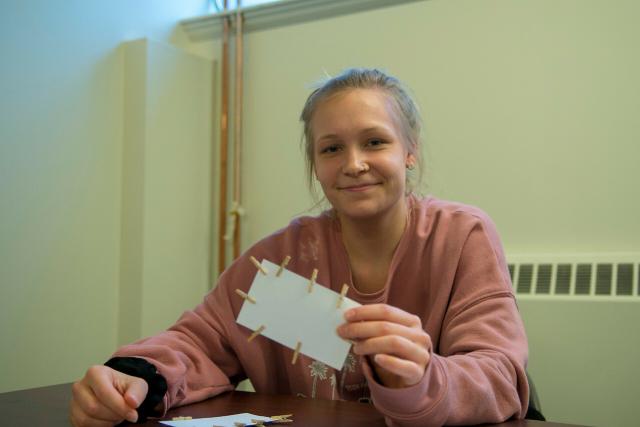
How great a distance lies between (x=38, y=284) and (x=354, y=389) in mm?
1467

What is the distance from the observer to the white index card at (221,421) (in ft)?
2.81

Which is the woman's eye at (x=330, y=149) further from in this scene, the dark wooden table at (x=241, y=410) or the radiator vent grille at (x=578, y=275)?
the radiator vent grille at (x=578, y=275)

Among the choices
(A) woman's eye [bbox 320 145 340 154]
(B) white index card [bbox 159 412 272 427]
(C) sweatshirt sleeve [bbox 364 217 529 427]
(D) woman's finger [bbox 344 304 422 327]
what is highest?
(A) woman's eye [bbox 320 145 340 154]

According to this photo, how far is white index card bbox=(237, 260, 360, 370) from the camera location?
0.82 metres

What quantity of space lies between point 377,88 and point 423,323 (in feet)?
1.50

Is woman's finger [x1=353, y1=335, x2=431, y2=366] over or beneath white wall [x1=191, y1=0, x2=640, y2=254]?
beneath

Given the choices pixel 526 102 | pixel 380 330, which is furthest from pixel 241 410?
pixel 526 102

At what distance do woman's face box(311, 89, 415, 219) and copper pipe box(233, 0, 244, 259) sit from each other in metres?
1.56

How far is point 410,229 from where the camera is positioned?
1231 mm

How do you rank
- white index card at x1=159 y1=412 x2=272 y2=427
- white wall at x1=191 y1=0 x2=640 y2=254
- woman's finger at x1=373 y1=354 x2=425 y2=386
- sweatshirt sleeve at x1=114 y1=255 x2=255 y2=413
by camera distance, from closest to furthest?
woman's finger at x1=373 y1=354 x2=425 y2=386 < white index card at x1=159 y1=412 x2=272 y2=427 < sweatshirt sleeve at x1=114 y1=255 x2=255 y2=413 < white wall at x1=191 y1=0 x2=640 y2=254

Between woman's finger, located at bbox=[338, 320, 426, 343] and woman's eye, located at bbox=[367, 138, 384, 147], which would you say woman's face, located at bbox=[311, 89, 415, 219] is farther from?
woman's finger, located at bbox=[338, 320, 426, 343]

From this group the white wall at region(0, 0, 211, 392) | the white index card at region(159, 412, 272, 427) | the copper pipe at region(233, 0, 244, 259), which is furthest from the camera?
the copper pipe at region(233, 0, 244, 259)

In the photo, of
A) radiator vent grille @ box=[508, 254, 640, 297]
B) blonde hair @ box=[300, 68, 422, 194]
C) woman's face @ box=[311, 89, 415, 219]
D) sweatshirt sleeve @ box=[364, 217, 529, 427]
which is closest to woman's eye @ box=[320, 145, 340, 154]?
woman's face @ box=[311, 89, 415, 219]

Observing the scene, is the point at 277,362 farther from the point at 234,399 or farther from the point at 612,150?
the point at 612,150
